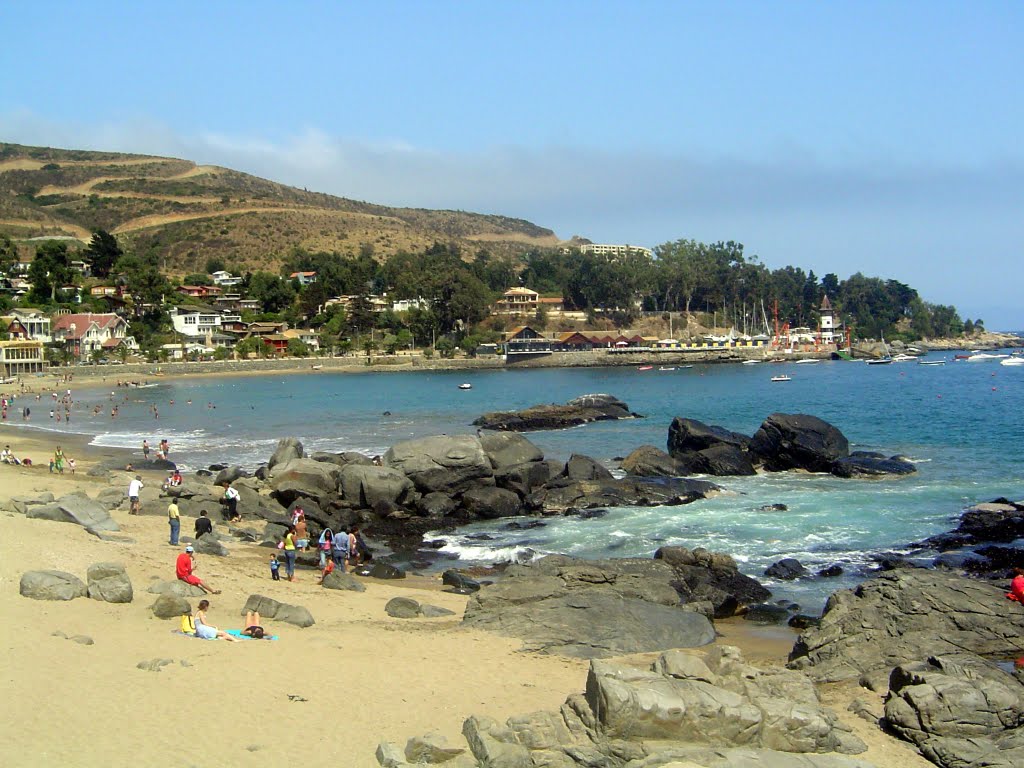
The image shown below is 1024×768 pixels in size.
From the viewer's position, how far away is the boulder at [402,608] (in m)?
16.4

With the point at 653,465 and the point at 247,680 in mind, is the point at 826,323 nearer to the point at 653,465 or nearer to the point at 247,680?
the point at 653,465

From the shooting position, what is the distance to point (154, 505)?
82.9 feet

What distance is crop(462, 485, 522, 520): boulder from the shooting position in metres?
27.5

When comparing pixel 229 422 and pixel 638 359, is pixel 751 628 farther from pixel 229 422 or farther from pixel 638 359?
pixel 638 359

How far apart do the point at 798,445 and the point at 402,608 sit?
2115 centimetres

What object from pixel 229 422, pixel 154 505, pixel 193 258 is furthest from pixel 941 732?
pixel 193 258

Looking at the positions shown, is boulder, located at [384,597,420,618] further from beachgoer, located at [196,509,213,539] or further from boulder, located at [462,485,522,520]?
boulder, located at [462,485,522,520]

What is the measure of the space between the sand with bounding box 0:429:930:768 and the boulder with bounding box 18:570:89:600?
0.71ft

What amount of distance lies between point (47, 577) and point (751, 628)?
39.3 feet

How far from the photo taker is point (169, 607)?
46.0 ft

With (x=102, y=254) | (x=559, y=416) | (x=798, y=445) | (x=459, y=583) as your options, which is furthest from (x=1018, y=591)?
(x=102, y=254)

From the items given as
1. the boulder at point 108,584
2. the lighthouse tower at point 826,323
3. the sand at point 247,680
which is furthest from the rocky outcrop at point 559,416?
the lighthouse tower at point 826,323

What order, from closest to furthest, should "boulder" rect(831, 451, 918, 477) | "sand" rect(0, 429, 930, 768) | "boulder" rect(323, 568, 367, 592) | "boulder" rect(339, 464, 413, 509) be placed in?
"sand" rect(0, 429, 930, 768)
"boulder" rect(323, 568, 367, 592)
"boulder" rect(339, 464, 413, 509)
"boulder" rect(831, 451, 918, 477)

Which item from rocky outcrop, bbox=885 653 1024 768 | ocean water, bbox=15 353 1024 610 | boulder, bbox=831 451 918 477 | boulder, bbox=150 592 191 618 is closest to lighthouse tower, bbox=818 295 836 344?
ocean water, bbox=15 353 1024 610
